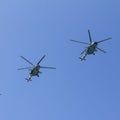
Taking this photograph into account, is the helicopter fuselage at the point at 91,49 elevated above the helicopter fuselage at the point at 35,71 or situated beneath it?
elevated above

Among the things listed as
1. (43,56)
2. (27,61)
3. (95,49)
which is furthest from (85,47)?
(27,61)

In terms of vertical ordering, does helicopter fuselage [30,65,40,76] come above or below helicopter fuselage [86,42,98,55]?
below

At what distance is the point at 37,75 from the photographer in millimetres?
84562

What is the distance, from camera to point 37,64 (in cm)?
8781

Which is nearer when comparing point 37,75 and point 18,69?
point 37,75

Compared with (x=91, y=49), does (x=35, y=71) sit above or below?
below

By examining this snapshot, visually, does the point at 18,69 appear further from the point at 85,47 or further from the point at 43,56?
the point at 85,47

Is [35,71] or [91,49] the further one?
[91,49]

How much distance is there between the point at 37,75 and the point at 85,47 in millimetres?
16576

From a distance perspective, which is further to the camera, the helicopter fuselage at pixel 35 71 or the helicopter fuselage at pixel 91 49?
the helicopter fuselage at pixel 91 49

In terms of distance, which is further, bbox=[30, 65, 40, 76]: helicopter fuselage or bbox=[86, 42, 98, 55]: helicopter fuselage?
bbox=[86, 42, 98, 55]: helicopter fuselage

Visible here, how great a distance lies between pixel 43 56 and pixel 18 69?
899 cm

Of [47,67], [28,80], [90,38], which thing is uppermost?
[90,38]

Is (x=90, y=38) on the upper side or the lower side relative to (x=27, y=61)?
upper
